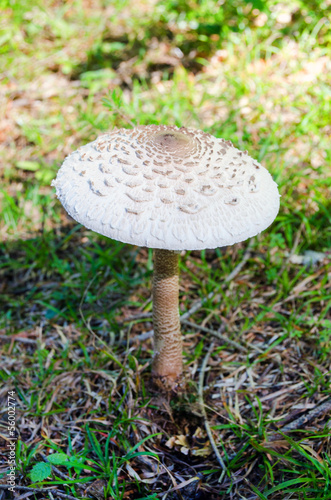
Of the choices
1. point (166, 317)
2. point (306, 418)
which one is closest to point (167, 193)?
point (166, 317)

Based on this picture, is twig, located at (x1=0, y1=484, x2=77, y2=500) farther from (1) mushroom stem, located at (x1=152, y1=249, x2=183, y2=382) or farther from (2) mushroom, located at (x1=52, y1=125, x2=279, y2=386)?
(2) mushroom, located at (x1=52, y1=125, x2=279, y2=386)

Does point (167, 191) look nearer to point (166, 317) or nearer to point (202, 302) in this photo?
point (166, 317)

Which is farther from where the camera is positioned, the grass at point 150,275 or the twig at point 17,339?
the twig at point 17,339

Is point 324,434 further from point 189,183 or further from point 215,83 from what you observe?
point 215,83

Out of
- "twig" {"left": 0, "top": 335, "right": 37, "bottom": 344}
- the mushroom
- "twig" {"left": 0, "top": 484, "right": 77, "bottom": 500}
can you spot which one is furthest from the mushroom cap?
"twig" {"left": 0, "top": 335, "right": 37, "bottom": 344}

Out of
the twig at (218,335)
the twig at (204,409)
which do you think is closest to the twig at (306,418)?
the twig at (204,409)

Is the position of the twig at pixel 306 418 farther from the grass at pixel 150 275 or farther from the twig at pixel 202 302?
the twig at pixel 202 302
